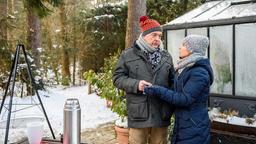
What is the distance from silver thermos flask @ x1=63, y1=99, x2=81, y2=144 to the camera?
83.7 inches

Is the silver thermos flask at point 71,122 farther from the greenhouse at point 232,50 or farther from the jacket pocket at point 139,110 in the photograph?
the greenhouse at point 232,50

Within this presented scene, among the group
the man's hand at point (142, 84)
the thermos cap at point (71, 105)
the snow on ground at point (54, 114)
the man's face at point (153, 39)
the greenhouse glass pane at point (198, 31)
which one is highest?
the greenhouse glass pane at point (198, 31)

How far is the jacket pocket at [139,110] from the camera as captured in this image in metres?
2.92

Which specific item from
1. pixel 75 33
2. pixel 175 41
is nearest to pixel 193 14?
pixel 175 41

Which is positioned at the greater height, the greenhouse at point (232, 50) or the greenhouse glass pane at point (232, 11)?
the greenhouse glass pane at point (232, 11)

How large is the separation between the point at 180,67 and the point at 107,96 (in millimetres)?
2430

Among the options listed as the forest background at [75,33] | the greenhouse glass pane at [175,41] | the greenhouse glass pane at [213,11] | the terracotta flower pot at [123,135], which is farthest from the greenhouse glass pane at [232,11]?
the forest background at [75,33]

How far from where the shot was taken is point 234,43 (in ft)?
16.1

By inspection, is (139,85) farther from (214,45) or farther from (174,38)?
(174,38)

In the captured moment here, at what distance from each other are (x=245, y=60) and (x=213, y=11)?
1091 millimetres

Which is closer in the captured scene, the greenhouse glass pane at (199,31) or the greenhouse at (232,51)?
the greenhouse at (232,51)

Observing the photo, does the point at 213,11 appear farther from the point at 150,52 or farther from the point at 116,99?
the point at 150,52

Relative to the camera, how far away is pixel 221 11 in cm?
539

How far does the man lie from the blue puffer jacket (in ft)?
0.58
